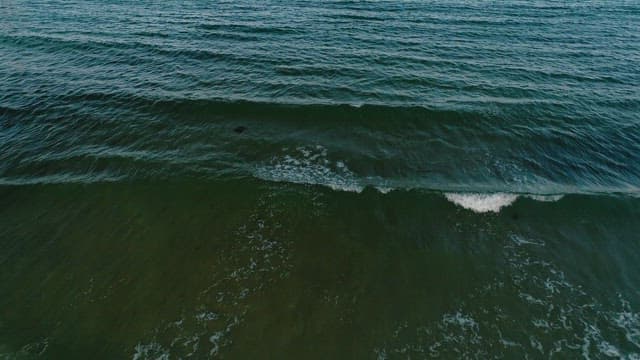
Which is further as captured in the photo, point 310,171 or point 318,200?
point 310,171

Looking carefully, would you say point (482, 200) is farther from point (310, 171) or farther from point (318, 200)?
point (310, 171)

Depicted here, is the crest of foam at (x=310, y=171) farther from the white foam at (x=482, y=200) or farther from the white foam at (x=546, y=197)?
the white foam at (x=546, y=197)

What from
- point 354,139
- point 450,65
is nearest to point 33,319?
point 354,139

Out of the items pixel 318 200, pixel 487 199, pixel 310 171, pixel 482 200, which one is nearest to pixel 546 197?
pixel 487 199

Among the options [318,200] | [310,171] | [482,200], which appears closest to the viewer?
[482,200]

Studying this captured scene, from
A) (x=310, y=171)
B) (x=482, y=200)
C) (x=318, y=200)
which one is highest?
(x=482, y=200)

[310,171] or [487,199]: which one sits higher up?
[487,199]

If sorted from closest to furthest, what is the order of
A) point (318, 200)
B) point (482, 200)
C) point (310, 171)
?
point (482, 200) < point (318, 200) < point (310, 171)
